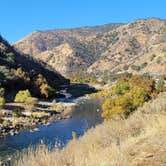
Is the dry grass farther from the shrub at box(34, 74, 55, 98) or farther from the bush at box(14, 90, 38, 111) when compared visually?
the shrub at box(34, 74, 55, 98)

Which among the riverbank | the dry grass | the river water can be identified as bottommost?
the river water

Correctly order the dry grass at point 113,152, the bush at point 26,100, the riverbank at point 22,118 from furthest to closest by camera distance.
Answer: the bush at point 26,100 → the riverbank at point 22,118 → the dry grass at point 113,152

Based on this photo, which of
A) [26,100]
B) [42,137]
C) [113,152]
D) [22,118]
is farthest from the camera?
[26,100]

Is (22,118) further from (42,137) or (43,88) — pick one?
(43,88)

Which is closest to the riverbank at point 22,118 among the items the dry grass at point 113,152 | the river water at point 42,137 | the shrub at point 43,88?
the river water at point 42,137

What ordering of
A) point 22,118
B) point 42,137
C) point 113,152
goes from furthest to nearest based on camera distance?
point 22,118 → point 42,137 → point 113,152

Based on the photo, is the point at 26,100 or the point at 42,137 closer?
the point at 42,137

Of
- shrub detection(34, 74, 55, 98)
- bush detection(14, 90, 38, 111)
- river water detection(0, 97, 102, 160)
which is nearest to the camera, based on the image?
river water detection(0, 97, 102, 160)

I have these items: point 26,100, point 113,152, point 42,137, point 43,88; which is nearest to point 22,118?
point 26,100

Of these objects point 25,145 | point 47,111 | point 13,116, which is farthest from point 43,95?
point 25,145

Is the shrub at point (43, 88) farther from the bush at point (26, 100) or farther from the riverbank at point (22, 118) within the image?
the riverbank at point (22, 118)

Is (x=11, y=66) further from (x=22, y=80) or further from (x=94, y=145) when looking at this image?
(x=94, y=145)

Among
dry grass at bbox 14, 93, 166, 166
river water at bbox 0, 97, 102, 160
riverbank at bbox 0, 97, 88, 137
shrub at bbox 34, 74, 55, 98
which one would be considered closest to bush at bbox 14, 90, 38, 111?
riverbank at bbox 0, 97, 88, 137

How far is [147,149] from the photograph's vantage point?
392 inches
